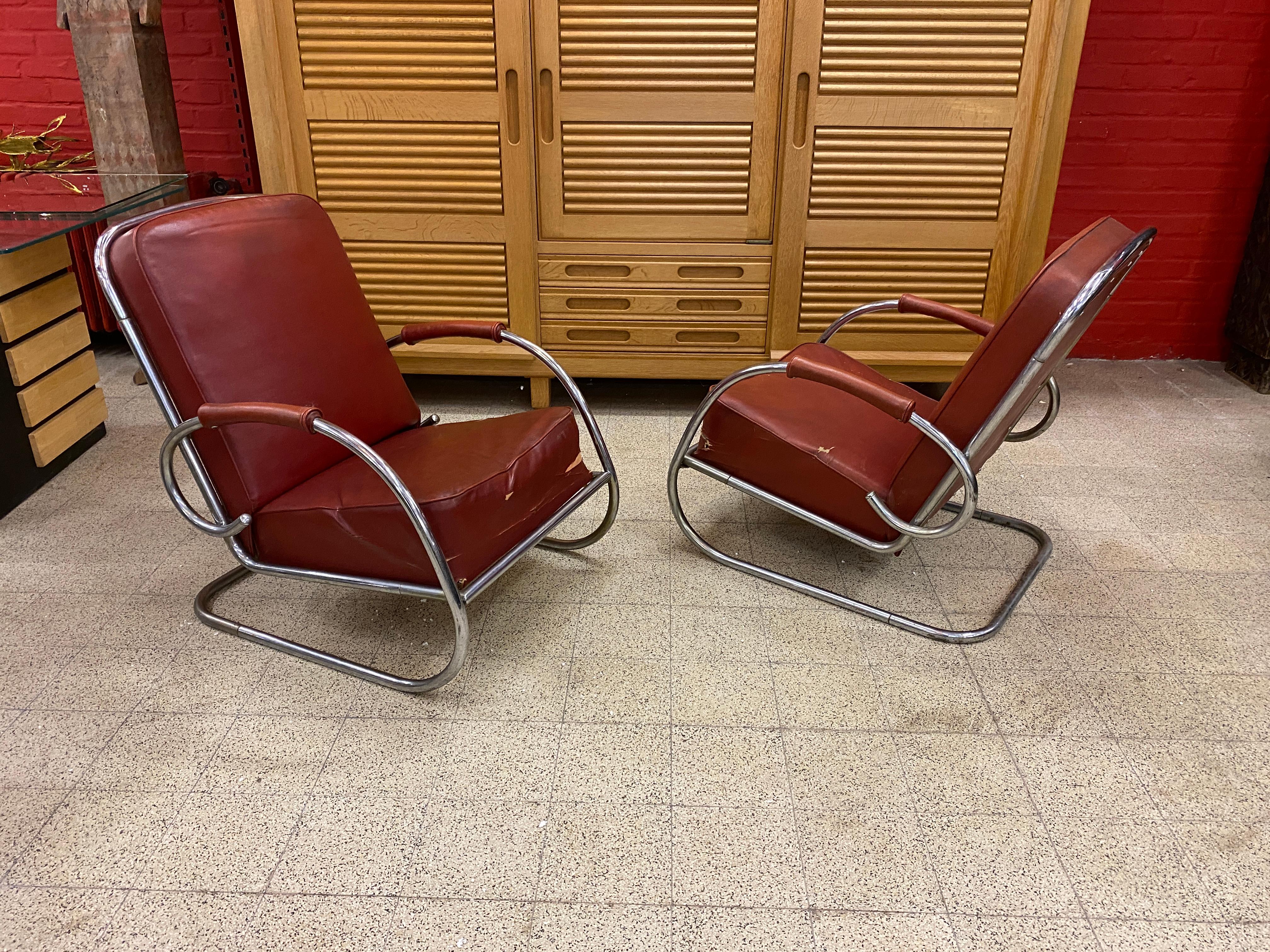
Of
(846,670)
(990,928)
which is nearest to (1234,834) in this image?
(990,928)

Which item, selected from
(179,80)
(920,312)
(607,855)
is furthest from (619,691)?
(179,80)

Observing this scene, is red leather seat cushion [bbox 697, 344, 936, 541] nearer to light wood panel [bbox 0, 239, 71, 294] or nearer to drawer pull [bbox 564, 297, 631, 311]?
drawer pull [bbox 564, 297, 631, 311]

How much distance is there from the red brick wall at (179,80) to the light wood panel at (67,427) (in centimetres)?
102

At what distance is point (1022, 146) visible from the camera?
2744mm

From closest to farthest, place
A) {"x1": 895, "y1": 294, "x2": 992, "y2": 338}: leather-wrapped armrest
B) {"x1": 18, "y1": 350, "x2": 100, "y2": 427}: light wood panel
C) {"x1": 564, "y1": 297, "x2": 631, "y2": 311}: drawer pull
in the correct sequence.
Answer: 1. {"x1": 895, "y1": 294, "x2": 992, "y2": 338}: leather-wrapped armrest
2. {"x1": 18, "y1": 350, "x2": 100, "y2": 427}: light wood panel
3. {"x1": 564, "y1": 297, "x2": 631, "y2": 311}: drawer pull

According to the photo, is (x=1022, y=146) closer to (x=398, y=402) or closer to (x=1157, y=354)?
(x=1157, y=354)

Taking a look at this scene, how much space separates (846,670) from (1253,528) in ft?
4.26

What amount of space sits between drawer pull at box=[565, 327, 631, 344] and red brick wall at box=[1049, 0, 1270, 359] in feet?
5.38

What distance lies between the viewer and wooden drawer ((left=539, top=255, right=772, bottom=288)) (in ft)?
9.57

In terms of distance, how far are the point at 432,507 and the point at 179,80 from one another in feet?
8.14

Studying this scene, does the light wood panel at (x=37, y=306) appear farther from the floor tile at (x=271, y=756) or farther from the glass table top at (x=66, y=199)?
the floor tile at (x=271, y=756)

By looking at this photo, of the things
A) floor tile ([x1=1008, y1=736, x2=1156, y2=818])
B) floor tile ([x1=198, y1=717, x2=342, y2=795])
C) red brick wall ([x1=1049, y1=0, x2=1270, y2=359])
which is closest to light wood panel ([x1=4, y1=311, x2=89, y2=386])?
floor tile ([x1=198, y1=717, x2=342, y2=795])

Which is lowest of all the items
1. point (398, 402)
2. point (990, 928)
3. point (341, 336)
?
point (990, 928)

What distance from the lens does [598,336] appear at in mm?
3025
